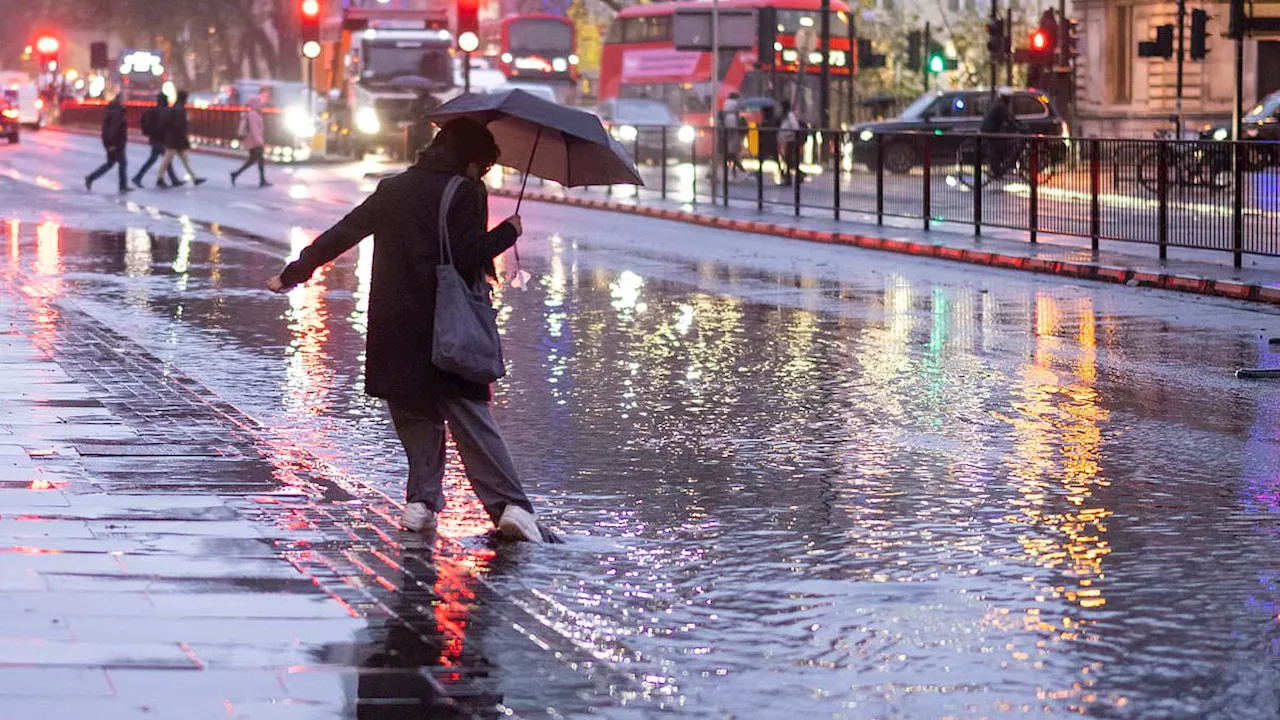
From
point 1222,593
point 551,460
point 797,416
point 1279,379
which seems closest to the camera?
point 1222,593

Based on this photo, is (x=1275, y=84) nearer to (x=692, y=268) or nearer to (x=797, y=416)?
(x=692, y=268)

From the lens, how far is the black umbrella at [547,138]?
8.44 m

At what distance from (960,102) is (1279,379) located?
37440 millimetres

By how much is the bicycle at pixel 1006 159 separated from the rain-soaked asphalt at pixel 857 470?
13.1 feet

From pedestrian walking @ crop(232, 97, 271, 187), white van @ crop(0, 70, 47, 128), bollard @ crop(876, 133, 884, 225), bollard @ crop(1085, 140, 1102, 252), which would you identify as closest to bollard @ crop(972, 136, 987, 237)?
bollard @ crop(876, 133, 884, 225)

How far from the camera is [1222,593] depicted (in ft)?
24.4

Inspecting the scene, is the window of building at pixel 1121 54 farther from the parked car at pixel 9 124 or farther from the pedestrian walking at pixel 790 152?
the pedestrian walking at pixel 790 152

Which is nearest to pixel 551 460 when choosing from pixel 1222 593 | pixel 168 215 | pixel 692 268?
pixel 1222 593

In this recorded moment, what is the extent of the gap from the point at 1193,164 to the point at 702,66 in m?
39.4

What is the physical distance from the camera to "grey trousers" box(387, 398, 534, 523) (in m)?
8.38

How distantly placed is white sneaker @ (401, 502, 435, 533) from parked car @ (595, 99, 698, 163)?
907 cm

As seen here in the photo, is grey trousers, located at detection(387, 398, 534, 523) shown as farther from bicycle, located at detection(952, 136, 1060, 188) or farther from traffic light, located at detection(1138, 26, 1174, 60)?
traffic light, located at detection(1138, 26, 1174, 60)

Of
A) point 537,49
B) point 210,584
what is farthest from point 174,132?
point 537,49

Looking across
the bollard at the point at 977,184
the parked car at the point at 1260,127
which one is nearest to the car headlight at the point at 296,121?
the parked car at the point at 1260,127
